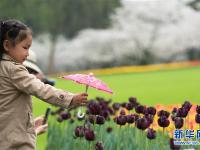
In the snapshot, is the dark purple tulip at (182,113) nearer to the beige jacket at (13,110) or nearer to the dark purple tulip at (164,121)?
the dark purple tulip at (164,121)

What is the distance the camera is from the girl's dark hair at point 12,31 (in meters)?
3.38

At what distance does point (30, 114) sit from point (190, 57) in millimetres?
40005

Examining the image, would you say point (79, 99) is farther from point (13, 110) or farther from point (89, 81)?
point (13, 110)

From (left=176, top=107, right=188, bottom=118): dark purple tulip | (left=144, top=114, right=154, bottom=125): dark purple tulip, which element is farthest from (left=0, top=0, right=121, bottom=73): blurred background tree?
(left=176, top=107, right=188, bottom=118): dark purple tulip

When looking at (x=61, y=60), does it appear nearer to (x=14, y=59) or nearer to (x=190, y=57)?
(x=190, y=57)

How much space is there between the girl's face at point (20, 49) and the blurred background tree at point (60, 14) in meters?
34.3

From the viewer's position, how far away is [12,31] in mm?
3402

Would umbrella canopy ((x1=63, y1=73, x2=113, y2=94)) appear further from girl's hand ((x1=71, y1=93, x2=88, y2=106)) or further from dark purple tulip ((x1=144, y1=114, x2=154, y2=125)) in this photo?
dark purple tulip ((x1=144, y1=114, x2=154, y2=125))

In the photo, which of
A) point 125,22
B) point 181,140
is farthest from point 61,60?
point 181,140

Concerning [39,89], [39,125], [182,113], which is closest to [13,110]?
[39,89]

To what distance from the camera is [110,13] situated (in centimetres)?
4238

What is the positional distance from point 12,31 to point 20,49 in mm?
114

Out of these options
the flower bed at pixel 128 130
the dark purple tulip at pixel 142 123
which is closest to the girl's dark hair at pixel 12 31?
the flower bed at pixel 128 130

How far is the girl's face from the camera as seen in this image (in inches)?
133
